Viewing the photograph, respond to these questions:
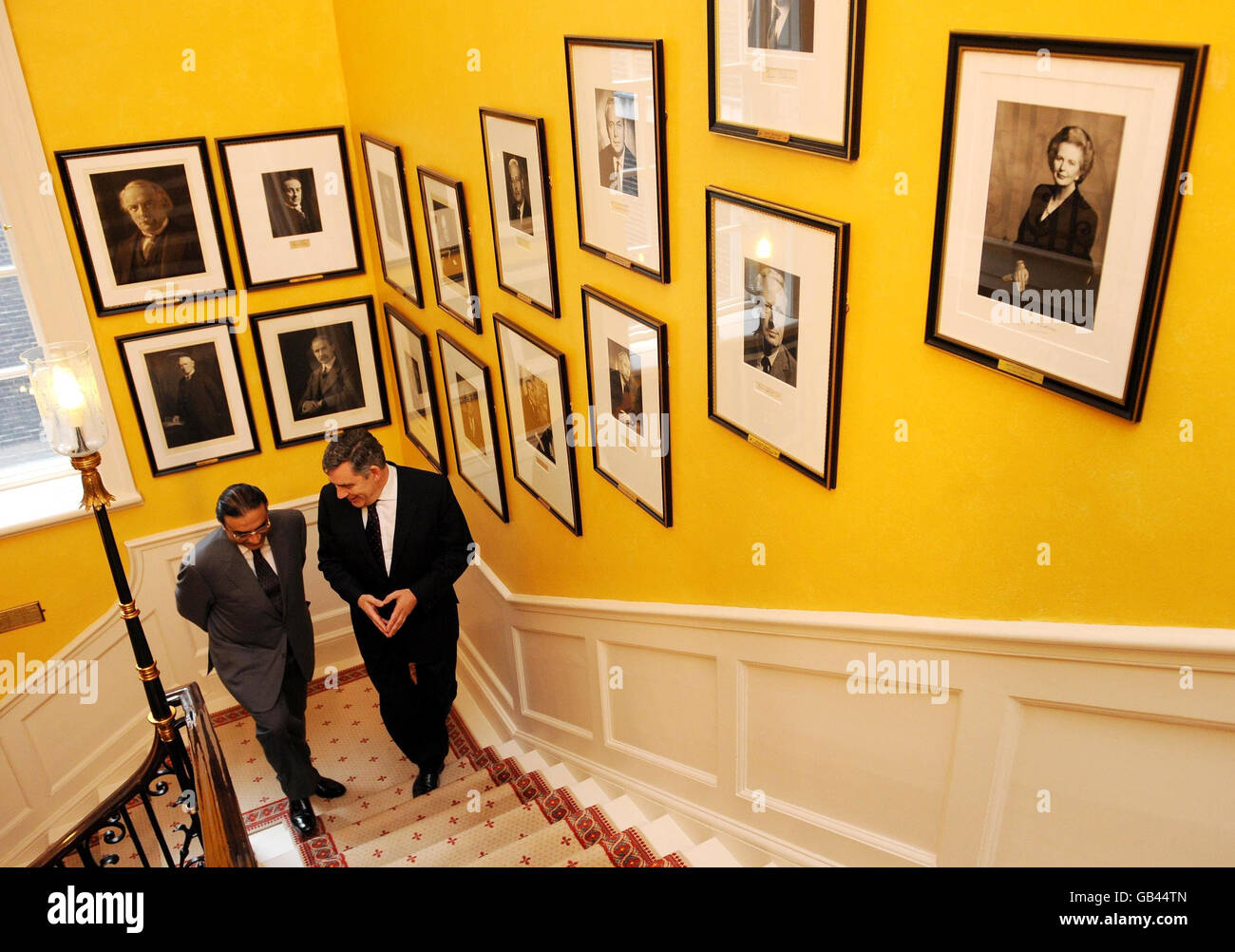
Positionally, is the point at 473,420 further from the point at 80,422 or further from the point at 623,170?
the point at 623,170

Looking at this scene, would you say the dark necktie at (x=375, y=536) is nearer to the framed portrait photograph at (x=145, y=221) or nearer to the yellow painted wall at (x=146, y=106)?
the yellow painted wall at (x=146, y=106)

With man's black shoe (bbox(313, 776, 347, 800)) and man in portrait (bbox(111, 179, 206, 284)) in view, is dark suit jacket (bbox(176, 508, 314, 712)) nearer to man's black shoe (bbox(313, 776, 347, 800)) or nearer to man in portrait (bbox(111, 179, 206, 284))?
man's black shoe (bbox(313, 776, 347, 800))

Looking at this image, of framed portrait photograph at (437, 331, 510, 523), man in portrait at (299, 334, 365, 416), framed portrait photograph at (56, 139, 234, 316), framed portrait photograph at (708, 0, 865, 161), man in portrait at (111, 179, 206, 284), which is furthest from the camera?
man in portrait at (299, 334, 365, 416)

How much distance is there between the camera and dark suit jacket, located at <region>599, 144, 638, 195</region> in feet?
10.8

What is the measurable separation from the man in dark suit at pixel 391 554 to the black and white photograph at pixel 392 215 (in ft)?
4.48

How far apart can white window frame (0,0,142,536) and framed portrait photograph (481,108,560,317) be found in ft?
9.33

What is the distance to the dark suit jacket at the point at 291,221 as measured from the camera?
6.27 metres

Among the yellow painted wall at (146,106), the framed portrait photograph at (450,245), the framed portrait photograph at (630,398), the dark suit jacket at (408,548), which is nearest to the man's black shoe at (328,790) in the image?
the dark suit jacket at (408,548)

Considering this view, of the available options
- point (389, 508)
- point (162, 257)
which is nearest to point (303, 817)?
point (389, 508)

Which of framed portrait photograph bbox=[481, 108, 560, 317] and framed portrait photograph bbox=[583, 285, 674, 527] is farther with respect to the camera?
framed portrait photograph bbox=[481, 108, 560, 317]

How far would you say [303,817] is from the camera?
5.47 metres

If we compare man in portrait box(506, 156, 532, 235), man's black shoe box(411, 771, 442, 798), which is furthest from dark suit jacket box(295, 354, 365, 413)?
man in portrait box(506, 156, 532, 235)
